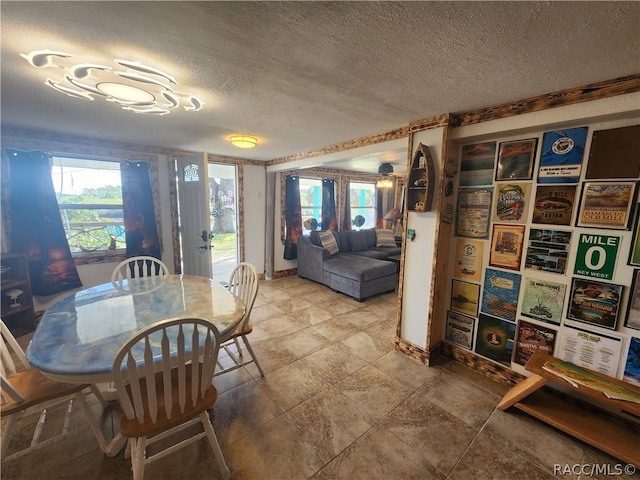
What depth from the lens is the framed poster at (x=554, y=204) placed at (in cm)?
178

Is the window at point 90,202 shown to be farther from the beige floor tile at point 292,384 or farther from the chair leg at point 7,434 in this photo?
the beige floor tile at point 292,384

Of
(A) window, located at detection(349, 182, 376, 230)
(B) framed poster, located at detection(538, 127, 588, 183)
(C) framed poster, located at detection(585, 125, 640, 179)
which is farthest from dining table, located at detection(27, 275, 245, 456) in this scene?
(A) window, located at detection(349, 182, 376, 230)

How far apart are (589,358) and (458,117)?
195 centimetres

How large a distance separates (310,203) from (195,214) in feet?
9.32

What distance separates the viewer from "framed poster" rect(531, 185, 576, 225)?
5.85 feet

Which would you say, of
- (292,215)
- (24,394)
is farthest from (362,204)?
(24,394)

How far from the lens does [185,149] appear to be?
3.82 m

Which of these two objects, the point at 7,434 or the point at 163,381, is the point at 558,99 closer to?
the point at 163,381

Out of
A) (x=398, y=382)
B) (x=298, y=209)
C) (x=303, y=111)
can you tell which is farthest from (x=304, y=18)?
(x=298, y=209)

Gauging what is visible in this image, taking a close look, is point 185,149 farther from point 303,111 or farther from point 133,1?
point 133,1

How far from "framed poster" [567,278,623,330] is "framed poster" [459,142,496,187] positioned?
37.5 inches

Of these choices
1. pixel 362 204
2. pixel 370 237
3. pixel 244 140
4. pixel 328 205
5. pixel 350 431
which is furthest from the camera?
pixel 362 204

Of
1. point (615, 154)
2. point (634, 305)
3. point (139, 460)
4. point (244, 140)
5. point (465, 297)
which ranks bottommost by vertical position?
point (139, 460)

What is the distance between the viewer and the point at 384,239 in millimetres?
5723
